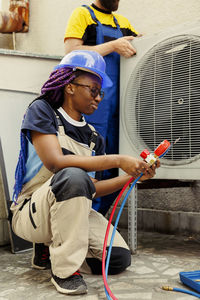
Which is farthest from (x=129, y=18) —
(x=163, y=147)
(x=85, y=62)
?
(x=163, y=147)

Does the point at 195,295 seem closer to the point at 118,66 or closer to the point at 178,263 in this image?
the point at 178,263

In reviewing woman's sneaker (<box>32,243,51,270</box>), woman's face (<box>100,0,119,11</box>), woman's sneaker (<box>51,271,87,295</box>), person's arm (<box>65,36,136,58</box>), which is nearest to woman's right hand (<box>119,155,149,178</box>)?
woman's sneaker (<box>51,271,87,295</box>)

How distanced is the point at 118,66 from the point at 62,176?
0.95 m

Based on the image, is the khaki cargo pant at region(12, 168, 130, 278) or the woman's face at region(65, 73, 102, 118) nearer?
the khaki cargo pant at region(12, 168, 130, 278)

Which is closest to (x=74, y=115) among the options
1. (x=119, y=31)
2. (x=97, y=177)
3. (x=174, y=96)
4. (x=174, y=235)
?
(x=97, y=177)

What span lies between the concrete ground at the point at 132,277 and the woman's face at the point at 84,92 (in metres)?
0.75

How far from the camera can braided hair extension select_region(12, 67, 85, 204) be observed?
1.50m

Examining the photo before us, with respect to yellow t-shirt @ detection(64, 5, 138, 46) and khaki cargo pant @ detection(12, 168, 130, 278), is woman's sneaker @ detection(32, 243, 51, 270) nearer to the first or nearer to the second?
khaki cargo pant @ detection(12, 168, 130, 278)

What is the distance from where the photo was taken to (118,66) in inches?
78.3

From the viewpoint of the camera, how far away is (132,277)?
1.47 meters

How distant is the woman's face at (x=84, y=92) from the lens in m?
1.50

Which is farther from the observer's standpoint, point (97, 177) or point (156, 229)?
point (156, 229)

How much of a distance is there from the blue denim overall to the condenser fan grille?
132mm

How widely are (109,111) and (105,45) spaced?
0.36 m
